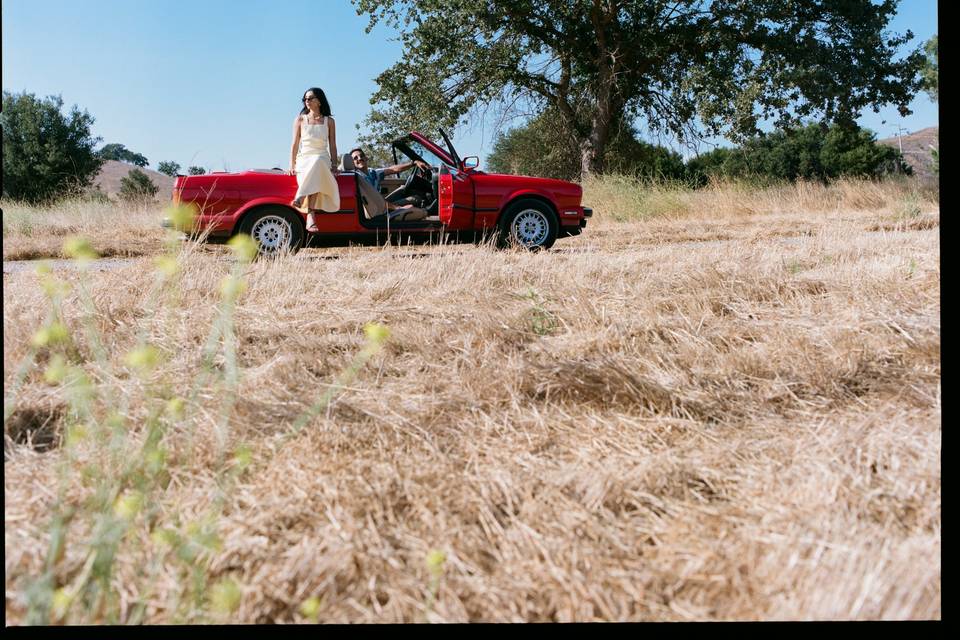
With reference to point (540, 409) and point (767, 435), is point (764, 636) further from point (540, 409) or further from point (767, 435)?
point (540, 409)

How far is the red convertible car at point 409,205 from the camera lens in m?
7.63

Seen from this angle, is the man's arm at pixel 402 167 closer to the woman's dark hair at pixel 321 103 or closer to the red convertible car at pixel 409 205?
the red convertible car at pixel 409 205

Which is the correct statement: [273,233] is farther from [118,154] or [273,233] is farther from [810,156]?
[810,156]

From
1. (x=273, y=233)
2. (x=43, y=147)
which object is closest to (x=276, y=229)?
(x=273, y=233)

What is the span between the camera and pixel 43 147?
90.2 feet

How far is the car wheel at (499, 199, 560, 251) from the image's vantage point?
28.8 ft

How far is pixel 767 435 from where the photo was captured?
8.13ft

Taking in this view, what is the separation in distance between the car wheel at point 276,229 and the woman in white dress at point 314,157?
14 centimetres

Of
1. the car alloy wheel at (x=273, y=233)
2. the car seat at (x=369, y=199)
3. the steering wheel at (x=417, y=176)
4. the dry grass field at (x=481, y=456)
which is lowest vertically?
the dry grass field at (x=481, y=456)

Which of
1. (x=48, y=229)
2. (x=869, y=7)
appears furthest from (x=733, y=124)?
(x=48, y=229)

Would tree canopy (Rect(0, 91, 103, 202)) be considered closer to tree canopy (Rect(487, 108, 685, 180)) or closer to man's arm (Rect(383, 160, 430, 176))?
tree canopy (Rect(487, 108, 685, 180))

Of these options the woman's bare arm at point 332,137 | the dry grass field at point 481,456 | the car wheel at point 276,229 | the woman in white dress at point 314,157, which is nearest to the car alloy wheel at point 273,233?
the car wheel at point 276,229

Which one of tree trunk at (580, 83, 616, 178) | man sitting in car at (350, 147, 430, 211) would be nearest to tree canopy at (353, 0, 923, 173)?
tree trunk at (580, 83, 616, 178)

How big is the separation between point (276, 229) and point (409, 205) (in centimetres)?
168
